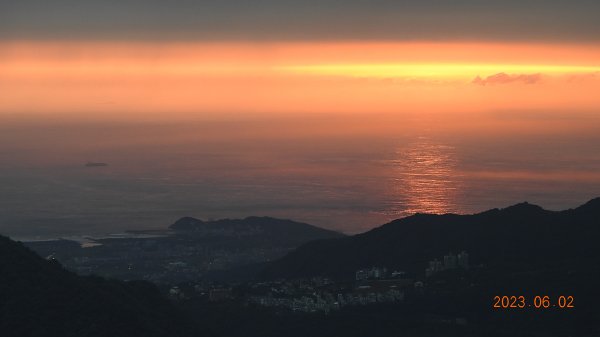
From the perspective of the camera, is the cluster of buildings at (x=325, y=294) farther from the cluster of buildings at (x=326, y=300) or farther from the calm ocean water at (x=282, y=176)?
the calm ocean water at (x=282, y=176)

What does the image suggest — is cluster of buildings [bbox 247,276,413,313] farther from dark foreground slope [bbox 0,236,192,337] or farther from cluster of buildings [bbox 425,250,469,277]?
dark foreground slope [bbox 0,236,192,337]

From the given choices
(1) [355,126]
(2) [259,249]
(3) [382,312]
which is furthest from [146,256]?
(1) [355,126]

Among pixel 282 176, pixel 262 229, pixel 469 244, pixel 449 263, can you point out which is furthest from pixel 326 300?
pixel 282 176

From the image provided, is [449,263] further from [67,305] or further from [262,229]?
[262,229]

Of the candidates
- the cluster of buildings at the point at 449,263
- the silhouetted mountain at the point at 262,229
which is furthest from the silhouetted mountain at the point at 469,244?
the silhouetted mountain at the point at 262,229

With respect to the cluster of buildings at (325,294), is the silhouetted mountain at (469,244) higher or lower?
higher

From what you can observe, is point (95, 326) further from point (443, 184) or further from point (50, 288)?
point (443, 184)

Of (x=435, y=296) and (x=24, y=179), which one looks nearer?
(x=435, y=296)
